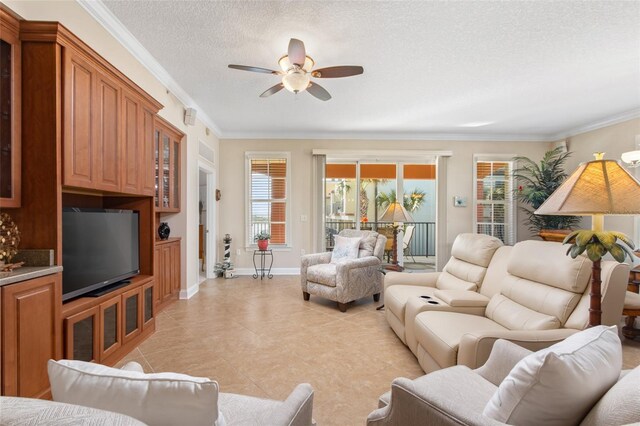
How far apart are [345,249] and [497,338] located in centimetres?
279

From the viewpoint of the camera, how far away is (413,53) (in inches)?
115

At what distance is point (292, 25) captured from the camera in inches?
97.7

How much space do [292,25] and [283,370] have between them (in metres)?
2.82

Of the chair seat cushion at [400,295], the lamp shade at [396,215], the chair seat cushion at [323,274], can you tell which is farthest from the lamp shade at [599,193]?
the chair seat cushion at [323,274]

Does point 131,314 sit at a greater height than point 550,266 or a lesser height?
lesser

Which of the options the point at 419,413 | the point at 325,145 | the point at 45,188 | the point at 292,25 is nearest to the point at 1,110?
the point at 45,188

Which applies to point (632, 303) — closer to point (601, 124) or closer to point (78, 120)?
point (601, 124)

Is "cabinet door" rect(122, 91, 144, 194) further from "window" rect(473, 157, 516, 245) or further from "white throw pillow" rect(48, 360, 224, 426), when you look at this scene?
"window" rect(473, 157, 516, 245)

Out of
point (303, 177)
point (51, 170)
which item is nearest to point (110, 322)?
point (51, 170)

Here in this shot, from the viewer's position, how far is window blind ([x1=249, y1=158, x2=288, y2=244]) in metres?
5.88

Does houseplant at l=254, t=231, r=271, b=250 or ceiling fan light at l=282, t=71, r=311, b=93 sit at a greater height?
ceiling fan light at l=282, t=71, r=311, b=93

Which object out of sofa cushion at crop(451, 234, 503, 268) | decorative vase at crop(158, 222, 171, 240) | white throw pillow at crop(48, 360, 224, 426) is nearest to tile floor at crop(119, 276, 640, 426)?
decorative vase at crop(158, 222, 171, 240)

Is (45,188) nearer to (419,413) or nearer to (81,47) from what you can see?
(81,47)

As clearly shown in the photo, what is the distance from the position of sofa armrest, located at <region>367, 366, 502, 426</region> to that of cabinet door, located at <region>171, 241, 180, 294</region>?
11.7 feet
